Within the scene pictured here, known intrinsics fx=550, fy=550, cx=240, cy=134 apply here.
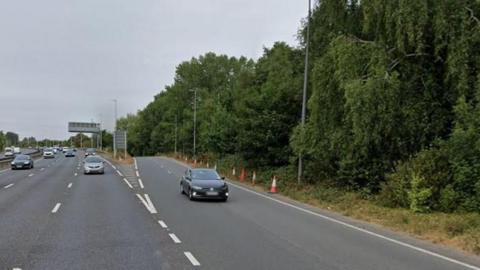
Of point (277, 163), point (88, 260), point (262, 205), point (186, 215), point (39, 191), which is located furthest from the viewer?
point (277, 163)

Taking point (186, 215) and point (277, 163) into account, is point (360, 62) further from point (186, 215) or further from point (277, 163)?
point (277, 163)

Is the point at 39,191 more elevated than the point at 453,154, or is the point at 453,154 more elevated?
the point at 453,154

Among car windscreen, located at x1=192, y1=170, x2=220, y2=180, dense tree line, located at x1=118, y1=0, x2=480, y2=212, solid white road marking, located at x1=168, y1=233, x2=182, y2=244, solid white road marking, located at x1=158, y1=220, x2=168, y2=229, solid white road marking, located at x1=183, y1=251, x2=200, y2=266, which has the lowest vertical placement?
solid white road marking, located at x1=158, y1=220, x2=168, y2=229

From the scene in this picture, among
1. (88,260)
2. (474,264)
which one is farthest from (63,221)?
(474,264)

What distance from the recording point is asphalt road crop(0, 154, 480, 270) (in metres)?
9.95

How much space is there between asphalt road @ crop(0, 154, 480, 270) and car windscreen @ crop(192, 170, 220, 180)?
2.98m

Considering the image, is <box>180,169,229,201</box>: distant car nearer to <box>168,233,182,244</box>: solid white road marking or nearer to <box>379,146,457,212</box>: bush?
<box>379,146,457,212</box>: bush

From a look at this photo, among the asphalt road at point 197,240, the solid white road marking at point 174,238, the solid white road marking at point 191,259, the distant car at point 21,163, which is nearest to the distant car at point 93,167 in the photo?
the distant car at point 21,163

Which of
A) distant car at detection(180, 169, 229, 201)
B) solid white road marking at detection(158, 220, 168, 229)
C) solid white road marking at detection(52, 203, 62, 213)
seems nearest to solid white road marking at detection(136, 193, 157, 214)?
distant car at detection(180, 169, 229, 201)

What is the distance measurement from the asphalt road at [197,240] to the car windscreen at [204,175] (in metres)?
2.98

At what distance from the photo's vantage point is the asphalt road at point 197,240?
995 centimetres

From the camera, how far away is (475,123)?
17.8 meters

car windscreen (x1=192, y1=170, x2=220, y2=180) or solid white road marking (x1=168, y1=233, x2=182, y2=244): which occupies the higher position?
car windscreen (x1=192, y1=170, x2=220, y2=180)

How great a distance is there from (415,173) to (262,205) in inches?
234
